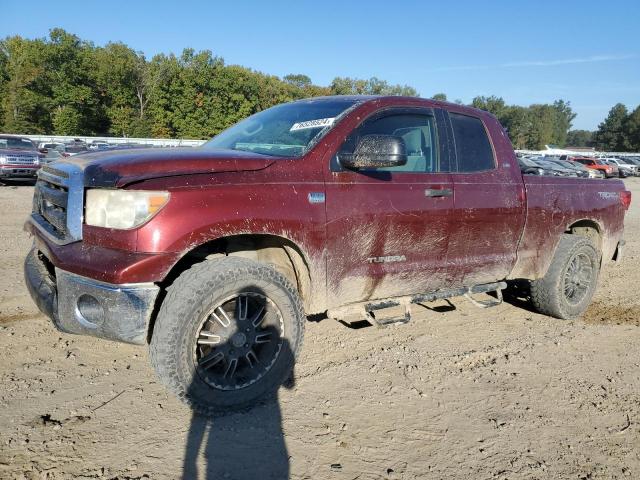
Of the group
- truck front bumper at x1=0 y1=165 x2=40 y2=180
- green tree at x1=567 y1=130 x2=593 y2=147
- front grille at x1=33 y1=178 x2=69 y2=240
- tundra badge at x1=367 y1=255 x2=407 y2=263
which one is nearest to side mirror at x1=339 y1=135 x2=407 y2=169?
tundra badge at x1=367 y1=255 x2=407 y2=263

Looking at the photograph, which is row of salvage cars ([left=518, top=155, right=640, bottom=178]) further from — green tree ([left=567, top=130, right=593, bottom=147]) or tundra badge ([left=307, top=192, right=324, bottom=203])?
green tree ([left=567, top=130, right=593, bottom=147])

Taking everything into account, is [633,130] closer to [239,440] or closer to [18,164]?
[18,164]

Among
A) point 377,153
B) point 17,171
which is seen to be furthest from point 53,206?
point 17,171

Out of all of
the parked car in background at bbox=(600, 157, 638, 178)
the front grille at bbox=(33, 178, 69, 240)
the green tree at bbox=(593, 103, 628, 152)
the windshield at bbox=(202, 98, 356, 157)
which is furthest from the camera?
the green tree at bbox=(593, 103, 628, 152)

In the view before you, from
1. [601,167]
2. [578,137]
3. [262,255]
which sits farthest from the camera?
[578,137]

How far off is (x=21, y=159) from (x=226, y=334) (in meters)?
16.1

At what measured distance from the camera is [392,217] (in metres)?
3.51

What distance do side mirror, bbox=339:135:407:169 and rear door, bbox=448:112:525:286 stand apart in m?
0.91

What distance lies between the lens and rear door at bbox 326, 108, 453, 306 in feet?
10.9

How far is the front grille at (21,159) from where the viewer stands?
1588cm

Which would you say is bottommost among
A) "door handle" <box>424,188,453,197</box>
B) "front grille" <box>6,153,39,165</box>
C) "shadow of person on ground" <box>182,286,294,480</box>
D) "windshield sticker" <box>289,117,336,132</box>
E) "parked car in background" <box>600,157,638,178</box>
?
"shadow of person on ground" <box>182,286,294,480</box>

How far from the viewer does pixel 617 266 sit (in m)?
7.88

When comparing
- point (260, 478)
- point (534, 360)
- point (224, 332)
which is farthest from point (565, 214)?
point (260, 478)

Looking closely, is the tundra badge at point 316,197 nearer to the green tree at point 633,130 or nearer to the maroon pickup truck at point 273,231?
the maroon pickup truck at point 273,231
